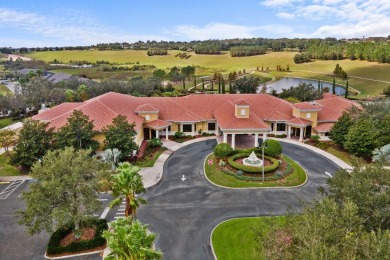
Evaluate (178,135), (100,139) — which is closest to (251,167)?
(178,135)

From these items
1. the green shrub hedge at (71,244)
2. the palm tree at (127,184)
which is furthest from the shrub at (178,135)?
the palm tree at (127,184)

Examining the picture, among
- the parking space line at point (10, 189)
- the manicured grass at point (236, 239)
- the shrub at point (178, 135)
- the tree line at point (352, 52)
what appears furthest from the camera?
the tree line at point (352, 52)

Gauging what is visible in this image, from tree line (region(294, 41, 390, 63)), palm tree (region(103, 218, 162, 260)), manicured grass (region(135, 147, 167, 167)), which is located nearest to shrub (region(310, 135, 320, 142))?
manicured grass (region(135, 147, 167, 167))

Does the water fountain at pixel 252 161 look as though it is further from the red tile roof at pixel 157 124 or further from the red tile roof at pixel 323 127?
the red tile roof at pixel 157 124

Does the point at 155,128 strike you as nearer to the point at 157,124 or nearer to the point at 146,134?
the point at 157,124

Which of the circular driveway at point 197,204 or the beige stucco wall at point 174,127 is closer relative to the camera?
the circular driveway at point 197,204

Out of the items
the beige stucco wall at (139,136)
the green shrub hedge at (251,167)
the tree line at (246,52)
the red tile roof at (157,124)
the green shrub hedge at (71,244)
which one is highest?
the tree line at (246,52)

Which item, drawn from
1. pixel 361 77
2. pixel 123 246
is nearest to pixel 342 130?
pixel 123 246
